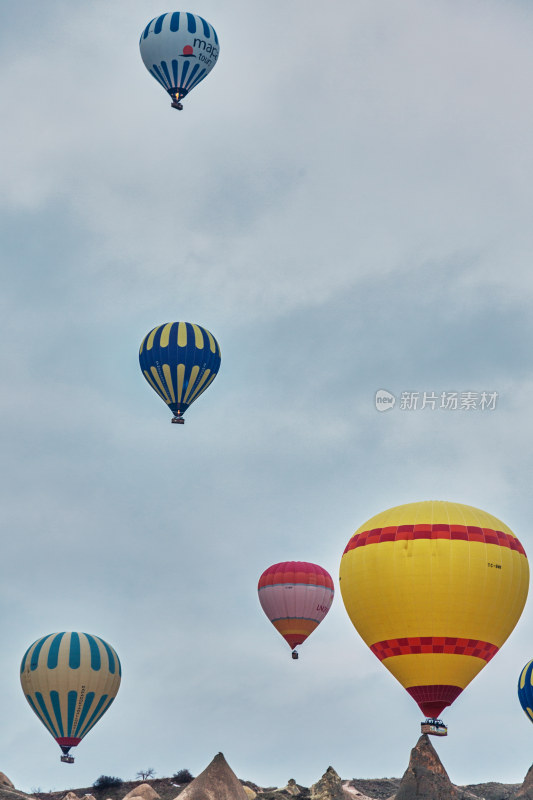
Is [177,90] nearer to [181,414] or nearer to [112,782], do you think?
[181,414]

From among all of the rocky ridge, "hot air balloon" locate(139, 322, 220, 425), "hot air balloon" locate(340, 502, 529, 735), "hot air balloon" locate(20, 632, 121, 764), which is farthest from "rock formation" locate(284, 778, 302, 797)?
"hot air balloon" locate(139, 322, 220, 425)

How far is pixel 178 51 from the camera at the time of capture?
77938 millimetres

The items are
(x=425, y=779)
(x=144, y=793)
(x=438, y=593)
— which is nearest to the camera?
(x=425, y=779)

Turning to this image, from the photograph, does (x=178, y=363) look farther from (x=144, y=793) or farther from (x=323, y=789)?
(x=144, y=793)

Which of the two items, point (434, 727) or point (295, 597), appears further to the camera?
point (295, 597)

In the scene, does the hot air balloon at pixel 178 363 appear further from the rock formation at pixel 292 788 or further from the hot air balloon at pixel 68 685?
the rock formation at pixel 292 788

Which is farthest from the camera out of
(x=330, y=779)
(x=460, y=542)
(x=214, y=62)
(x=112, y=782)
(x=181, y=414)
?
(x=112, y=782)

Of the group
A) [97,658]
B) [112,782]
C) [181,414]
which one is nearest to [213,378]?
[181,414]

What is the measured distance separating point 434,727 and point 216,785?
8.88m

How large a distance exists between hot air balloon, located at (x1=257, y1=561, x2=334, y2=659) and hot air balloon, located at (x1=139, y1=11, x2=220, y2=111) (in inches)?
1019

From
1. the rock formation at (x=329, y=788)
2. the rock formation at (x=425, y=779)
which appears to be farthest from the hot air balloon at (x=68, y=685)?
the rock formation at (x=425, y=779)

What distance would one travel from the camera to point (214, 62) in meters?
79.6

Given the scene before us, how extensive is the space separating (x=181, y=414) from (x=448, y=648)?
21.2m

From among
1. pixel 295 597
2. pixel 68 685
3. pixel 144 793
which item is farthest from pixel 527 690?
pixel 68 685
